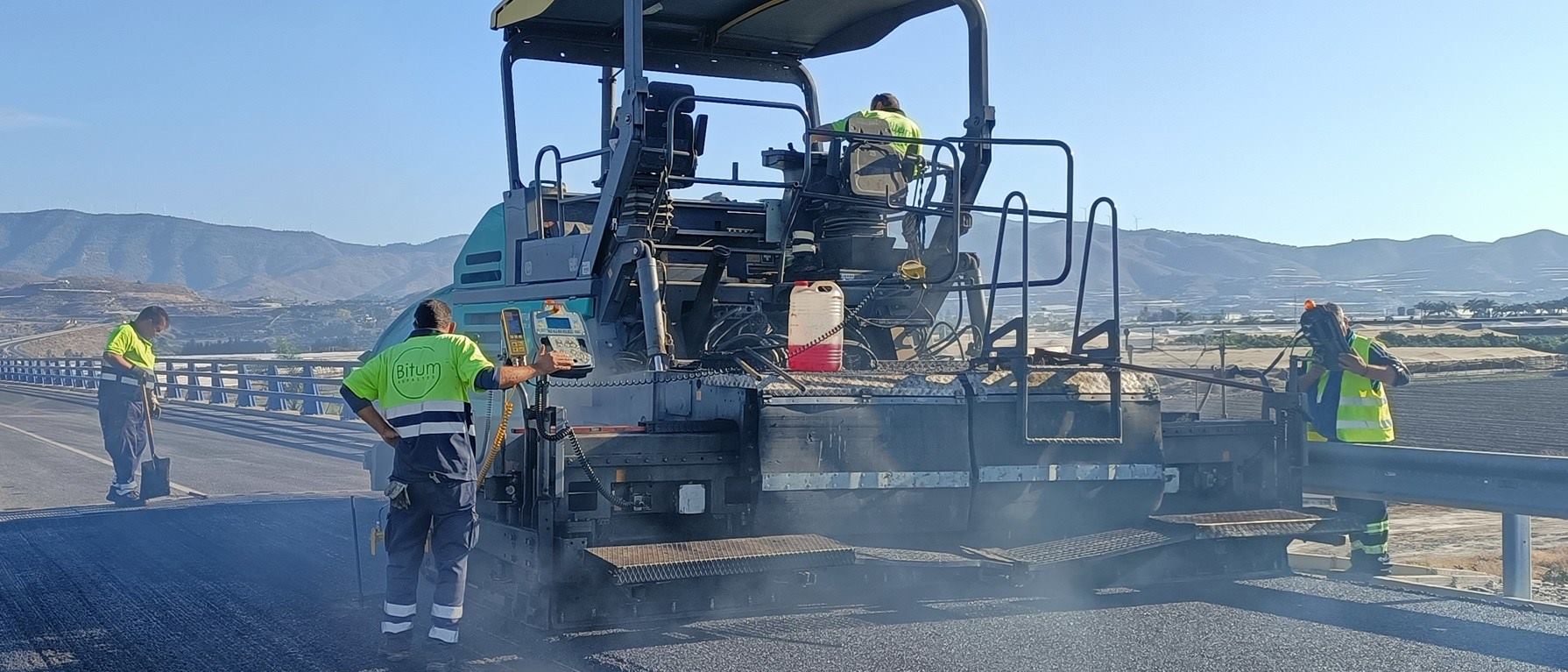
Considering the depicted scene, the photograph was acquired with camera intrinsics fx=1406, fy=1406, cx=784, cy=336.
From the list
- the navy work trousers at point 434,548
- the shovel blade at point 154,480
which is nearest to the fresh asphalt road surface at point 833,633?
the navy work trousers at point 434,548

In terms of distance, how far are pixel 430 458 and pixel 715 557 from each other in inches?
48.6

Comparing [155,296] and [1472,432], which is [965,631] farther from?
[155,296]

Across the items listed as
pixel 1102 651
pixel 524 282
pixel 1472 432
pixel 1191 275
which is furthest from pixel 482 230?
pixel 1191 275

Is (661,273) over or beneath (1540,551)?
over

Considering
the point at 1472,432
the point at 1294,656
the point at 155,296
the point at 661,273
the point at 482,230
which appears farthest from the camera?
the point at 155,296

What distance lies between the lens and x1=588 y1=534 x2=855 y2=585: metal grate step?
5520 mm

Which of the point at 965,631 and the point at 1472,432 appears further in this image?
the point at 1472,432

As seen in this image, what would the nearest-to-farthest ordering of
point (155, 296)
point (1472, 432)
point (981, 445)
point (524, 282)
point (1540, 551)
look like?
point (981, 445)
point (524, 282)
point (1540, 551)
point (1472, 432)
point (155, 296)

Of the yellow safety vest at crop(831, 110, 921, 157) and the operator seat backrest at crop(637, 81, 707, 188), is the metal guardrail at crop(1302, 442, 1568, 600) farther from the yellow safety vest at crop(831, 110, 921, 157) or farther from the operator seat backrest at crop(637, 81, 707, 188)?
the operator seat backrest at crop(637, 81, 707, 188)

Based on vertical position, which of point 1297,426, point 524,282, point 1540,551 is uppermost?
point 524,282

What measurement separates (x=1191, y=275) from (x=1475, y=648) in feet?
643

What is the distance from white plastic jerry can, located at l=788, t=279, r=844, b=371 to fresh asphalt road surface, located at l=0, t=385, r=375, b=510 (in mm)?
6780

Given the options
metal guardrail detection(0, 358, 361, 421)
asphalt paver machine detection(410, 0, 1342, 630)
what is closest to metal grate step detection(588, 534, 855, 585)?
asphalt paver machine detection(410, 0, 1342, 630)

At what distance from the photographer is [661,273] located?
7.23 m
